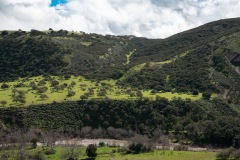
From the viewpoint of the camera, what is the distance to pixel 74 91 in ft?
396

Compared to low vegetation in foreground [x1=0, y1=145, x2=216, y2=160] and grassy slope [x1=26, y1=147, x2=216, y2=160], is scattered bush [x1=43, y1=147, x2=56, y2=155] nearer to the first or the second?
low vegetation in foreground [x1=0, y1=145, x2=216, y2=160]

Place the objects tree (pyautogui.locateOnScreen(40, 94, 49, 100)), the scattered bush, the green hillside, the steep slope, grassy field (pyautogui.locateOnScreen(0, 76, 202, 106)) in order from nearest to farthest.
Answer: the scattered bush → the green hillside → tree (pyautogui.locateOnScreen(40, 94, 49, 100)) → grassy field (pyautogui.locateOnScreen(0, 76, 202, 106)) → the steep slope

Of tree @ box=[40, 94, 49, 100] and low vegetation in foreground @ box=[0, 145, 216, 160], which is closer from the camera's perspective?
low vegetation in foreground @ box=[0, 145, 216, 160]

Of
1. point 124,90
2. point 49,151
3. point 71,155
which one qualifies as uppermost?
point 124,90

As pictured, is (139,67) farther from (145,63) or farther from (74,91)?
(74,91)

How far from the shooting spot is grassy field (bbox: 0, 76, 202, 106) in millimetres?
110775

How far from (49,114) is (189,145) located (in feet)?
146

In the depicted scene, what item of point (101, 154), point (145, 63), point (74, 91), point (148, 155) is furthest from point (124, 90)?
point (148, 155)

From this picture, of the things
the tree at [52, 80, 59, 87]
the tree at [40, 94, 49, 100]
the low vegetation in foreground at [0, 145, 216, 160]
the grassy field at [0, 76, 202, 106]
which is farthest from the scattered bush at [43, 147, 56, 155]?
the tree at [52, 80, 59, 87]

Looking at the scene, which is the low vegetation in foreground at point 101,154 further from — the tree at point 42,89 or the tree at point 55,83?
the tree at point 55,83

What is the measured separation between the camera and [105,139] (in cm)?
9600

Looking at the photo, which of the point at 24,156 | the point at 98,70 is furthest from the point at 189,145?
the point at 98,70

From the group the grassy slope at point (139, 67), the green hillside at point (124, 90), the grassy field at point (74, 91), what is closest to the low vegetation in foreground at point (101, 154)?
the green hillside at point (124, 90)

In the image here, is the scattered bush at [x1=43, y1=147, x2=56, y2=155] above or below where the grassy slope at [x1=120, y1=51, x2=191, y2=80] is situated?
below
